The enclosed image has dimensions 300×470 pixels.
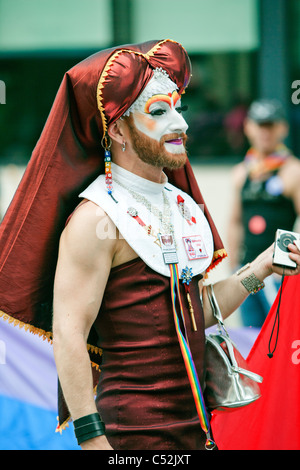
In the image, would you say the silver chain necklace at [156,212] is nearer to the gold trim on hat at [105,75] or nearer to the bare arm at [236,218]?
the gold trim on hat at [105,75]

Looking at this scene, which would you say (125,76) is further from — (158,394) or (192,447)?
(192,447)

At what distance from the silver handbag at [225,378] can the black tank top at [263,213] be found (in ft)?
9.13

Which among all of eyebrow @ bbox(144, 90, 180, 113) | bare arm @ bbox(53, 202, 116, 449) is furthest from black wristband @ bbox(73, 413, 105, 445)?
eyebrow @ bbox(144, 90, 180, 113)

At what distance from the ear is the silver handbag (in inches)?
27.8

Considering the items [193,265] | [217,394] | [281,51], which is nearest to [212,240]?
[193,265]

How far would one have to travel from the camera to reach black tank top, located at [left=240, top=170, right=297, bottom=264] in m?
5.35

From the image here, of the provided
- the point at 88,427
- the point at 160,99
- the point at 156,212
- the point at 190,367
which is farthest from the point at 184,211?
the point at 88,427

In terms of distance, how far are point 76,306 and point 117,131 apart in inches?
23.7

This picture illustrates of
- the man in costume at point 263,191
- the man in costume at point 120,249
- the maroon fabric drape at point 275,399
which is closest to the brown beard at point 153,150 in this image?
the man in costume at point 120,249

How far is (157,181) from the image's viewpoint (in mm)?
2514

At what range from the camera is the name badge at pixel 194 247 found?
2467 mm

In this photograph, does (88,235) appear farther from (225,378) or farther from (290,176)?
(290,176)

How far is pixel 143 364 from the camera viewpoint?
237cm

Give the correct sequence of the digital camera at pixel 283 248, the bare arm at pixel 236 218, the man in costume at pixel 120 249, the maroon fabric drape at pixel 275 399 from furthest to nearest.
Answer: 1. the bare arm at pixel 236 218
2. the maroon fabric drape at pixel 275 399
3. the digital camera at pixel 283 248
4. the man in costume at pixel 120 249
